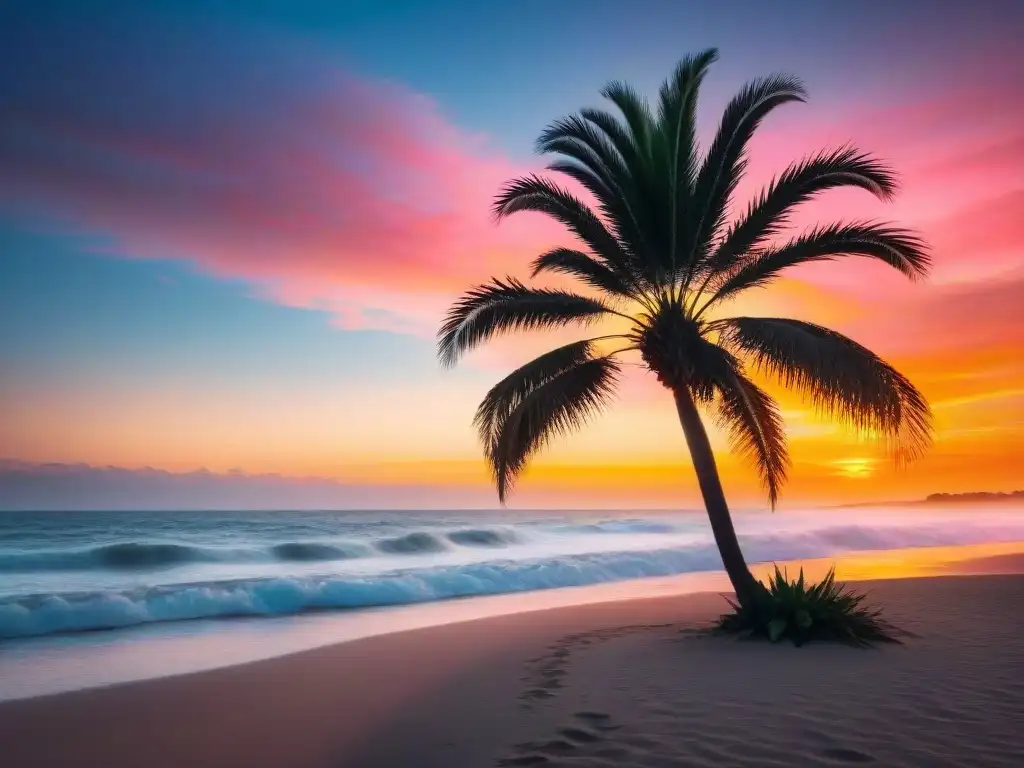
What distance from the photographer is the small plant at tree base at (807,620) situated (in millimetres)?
8742

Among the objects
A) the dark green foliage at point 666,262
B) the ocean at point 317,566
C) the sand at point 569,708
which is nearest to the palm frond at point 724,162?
the dark green foliage at point 666,262

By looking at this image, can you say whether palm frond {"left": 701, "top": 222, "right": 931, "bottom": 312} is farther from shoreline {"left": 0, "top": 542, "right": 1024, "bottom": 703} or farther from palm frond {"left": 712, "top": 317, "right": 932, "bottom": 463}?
shoreline {"left": 0, "top": 542, "right": 1024, "bottom": 703}

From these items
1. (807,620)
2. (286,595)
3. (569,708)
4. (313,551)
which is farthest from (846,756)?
(313,551)

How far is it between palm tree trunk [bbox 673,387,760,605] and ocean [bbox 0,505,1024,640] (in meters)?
7.94

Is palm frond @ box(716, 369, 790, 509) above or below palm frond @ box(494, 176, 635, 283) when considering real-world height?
below

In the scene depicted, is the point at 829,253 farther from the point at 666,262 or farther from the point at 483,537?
the point at 483,537

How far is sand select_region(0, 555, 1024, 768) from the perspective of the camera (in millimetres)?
5223

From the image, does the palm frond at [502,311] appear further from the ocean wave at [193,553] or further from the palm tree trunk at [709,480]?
the ocean wave at [193,553]

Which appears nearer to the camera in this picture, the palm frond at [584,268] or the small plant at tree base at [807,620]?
the small plant at tree base at [807,620]

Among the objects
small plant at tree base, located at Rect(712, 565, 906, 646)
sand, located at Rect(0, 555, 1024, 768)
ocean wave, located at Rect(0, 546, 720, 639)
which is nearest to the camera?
sand, located at Rect(0, 555, 1024, 768)

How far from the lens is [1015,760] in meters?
4.79

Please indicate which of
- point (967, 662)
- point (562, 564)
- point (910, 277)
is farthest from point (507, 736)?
point (562, 564)

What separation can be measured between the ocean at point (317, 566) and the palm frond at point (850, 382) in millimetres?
9927

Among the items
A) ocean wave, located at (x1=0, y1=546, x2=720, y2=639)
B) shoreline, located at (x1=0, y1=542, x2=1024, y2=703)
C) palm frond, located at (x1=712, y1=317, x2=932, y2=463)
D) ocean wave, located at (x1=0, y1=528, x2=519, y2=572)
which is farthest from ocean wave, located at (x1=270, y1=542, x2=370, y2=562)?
palm frond, located at (x1=712, y1=317, x2=932, y2=463)
